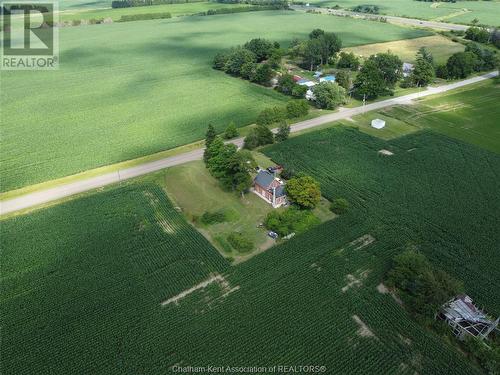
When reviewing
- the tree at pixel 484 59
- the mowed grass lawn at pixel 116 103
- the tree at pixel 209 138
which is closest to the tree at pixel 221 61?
the mowed grass lawn at pixel 116 103

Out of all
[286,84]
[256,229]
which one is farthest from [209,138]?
[286,84]

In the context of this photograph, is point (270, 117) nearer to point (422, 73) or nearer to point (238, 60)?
point (238, 60)

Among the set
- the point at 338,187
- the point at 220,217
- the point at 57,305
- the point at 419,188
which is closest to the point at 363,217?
the point at 338,187

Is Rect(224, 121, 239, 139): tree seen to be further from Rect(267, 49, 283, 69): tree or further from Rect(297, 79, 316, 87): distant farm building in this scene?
Rect(267, 49, 283, 69): tree

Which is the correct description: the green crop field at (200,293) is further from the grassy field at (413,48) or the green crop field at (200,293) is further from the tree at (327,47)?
the grassy field at (413,48)

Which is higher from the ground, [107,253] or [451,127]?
[451,127]

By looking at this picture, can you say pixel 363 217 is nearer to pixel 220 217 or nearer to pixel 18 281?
pixel 220 217

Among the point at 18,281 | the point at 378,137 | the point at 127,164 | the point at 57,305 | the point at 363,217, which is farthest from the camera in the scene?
the point at 378,137

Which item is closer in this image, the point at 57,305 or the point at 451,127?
the point at 57,305
